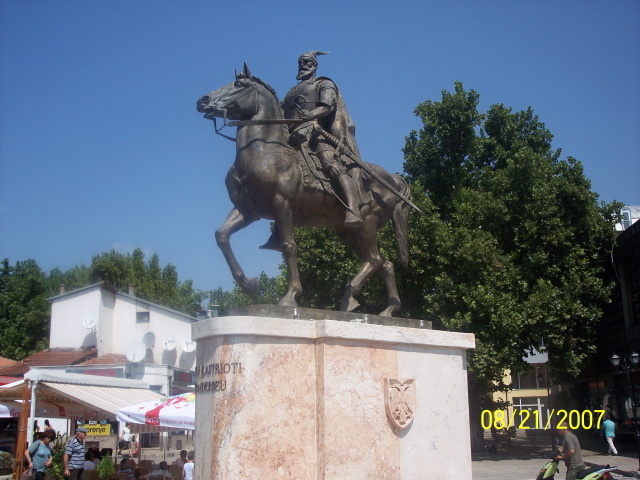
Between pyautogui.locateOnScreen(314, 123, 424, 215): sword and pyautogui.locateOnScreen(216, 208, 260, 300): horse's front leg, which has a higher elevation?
pyautogui.locateOnScreen(314, 123, 424, 215): sword

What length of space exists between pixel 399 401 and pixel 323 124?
3747mm

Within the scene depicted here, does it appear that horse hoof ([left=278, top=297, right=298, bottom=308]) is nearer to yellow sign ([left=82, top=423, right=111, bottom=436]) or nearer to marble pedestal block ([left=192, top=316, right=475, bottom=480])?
marble pedestal block ([left=192, top=316, right=475, bottom=480])

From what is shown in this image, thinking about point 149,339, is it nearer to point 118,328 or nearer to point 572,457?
point 118,328

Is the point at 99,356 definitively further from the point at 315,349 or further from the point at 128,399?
the point at 315,349

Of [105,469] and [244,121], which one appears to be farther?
[105,469]

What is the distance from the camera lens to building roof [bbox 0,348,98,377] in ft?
114

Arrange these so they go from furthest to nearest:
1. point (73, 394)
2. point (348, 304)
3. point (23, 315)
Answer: point (23, 315) < point (73, 394) < point (348, 304)

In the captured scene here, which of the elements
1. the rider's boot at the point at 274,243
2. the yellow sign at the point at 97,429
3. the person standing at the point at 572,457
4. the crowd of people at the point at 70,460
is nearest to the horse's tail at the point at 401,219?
the rider's boot at the point at 274,243

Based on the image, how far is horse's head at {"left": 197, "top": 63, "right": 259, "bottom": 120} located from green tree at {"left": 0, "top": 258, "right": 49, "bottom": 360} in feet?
145

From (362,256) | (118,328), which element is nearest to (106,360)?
(118,328)

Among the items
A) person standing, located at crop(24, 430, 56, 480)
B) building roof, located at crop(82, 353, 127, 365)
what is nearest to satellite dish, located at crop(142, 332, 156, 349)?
building roof, located at crop(82, 353, 127, 365)

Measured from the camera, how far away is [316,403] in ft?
22.7

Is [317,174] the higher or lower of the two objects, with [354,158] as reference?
lower

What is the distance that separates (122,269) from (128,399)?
137 feet
